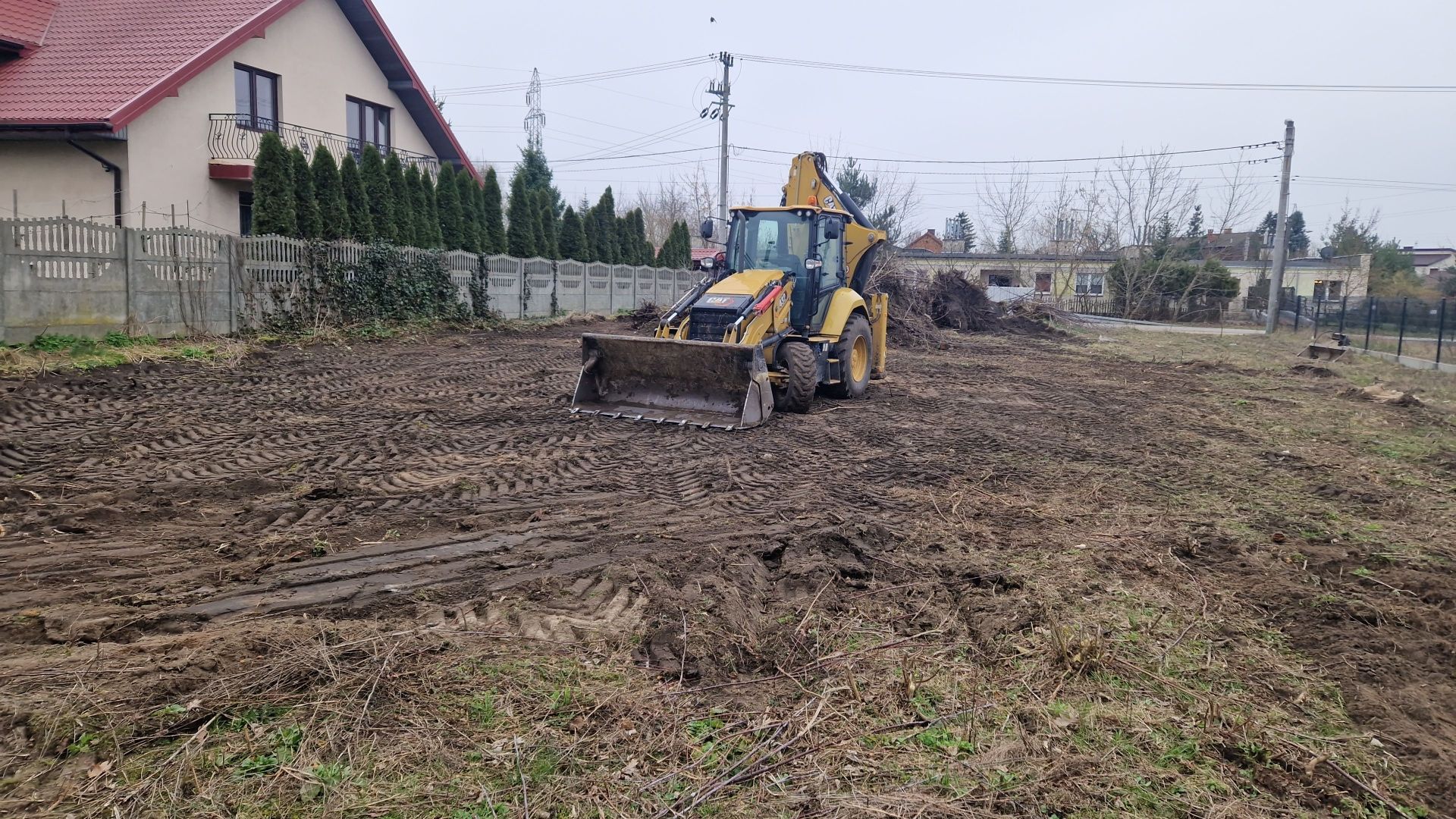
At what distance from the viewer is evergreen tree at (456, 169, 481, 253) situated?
21375 mm

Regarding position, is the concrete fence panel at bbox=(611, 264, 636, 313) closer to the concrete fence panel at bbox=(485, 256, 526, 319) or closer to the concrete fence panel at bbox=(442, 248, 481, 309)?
the concrete fence panel at bbox=(485, 256, 526, 319)

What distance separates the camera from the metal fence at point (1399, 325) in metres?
18.3

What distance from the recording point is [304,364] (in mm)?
12695

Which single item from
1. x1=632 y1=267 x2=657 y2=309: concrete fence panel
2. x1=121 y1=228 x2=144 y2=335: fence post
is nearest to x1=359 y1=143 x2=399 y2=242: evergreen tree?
Result: x1=121 y1=228 x2=144 y2=335: fence post

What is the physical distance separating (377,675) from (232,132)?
61.3ft

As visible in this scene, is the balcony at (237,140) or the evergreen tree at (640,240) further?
the evergreen tree at (640,240)

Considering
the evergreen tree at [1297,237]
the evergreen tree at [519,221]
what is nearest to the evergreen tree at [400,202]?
the evergreen tree at [519,221]

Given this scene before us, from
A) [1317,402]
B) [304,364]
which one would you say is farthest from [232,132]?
[1317,402]

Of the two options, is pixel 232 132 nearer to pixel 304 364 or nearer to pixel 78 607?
pixel 304 364

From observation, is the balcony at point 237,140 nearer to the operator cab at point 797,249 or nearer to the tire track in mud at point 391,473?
the tire track in mud at point 391,473

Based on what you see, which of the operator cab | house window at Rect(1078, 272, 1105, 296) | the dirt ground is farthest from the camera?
house window at Rect(1078, 272, 1105, 296)

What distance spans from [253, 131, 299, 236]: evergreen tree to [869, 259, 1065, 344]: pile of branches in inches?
567

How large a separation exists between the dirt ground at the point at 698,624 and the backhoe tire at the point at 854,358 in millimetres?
2602

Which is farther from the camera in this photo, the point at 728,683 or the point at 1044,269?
the point at 1044,269
